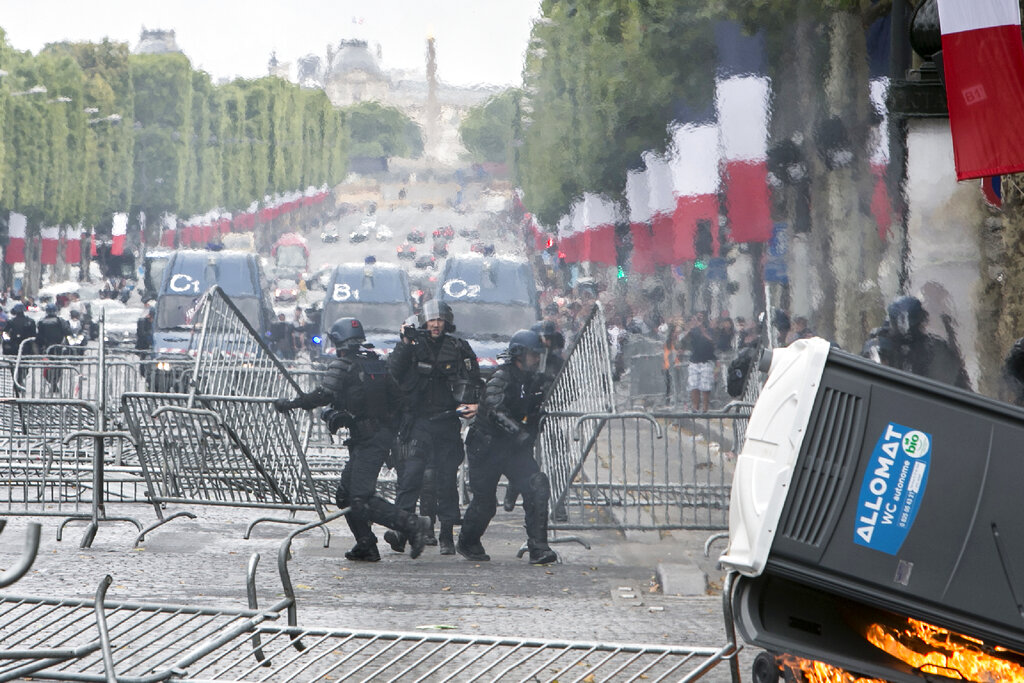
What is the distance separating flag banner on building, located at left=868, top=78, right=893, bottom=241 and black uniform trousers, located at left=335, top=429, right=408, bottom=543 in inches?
290

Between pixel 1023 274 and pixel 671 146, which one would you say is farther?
pixel 671 146

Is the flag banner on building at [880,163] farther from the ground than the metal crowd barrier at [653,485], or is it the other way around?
the flag banner on building at [880,163]

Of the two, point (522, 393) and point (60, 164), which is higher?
point (60, 164)

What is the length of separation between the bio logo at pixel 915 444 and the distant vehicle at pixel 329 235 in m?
97.0

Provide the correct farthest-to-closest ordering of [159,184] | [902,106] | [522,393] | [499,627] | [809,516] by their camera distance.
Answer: [159,184] < [522,393] < [902,106] < [499,627] < [809,516]

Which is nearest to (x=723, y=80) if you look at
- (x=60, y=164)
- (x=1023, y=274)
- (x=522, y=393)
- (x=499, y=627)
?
(x=1023, y=274)

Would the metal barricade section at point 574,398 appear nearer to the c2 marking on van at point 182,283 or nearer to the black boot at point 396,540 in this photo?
the black boot at point 396,540

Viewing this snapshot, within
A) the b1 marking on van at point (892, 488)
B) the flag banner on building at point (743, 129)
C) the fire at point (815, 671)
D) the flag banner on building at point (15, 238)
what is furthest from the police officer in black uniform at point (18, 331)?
the flag banner on building at point (15, 238)

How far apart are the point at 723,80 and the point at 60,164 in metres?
40.9

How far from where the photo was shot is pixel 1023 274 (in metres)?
11.8

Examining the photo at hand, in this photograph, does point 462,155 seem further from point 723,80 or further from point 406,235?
point 723,80

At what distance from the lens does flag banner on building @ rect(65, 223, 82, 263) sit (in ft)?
192

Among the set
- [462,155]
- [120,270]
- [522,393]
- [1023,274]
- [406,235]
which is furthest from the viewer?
[462,155]

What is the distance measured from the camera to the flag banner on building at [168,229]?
73.1m
